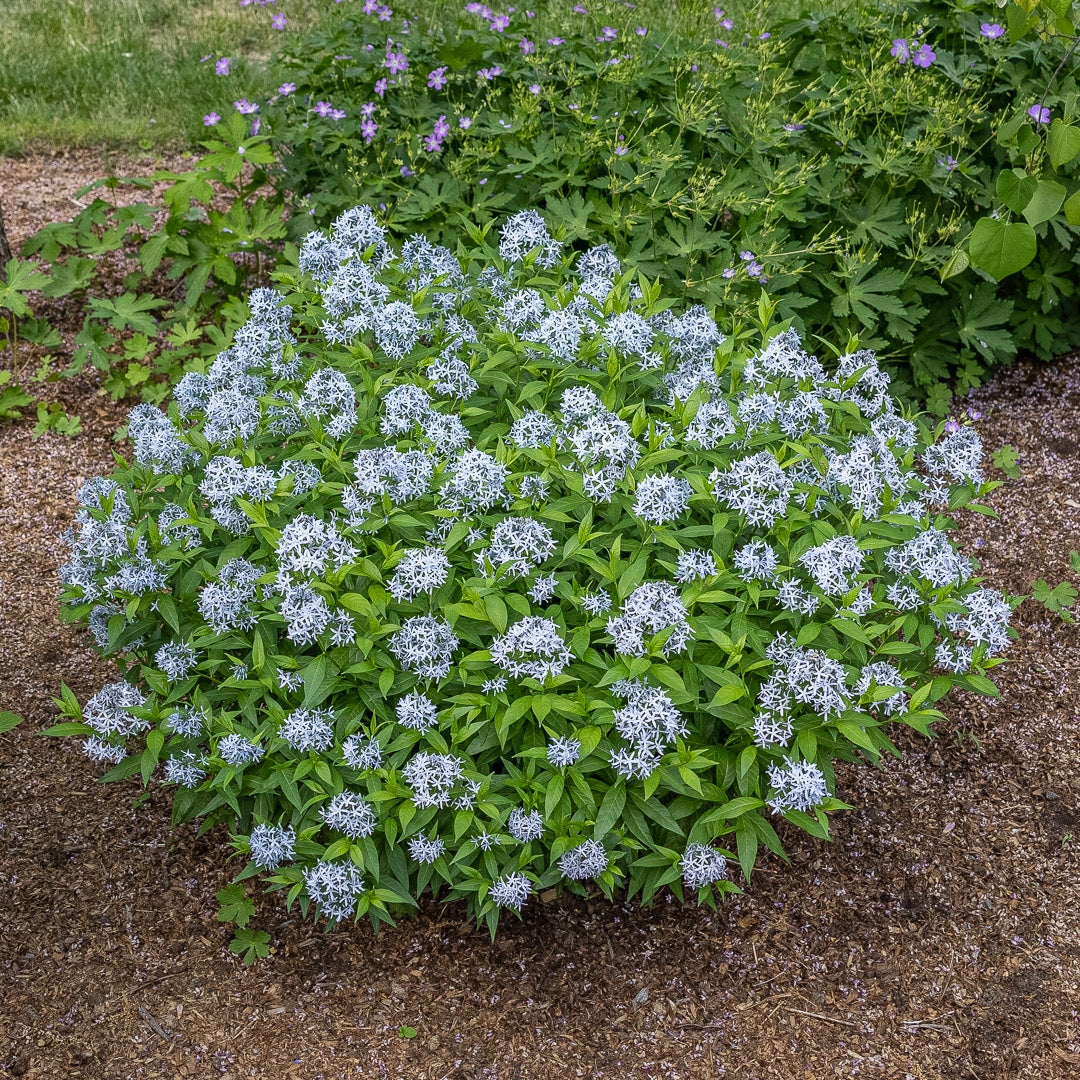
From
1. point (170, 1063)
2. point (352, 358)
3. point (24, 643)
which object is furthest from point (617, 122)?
point (170, 1063)

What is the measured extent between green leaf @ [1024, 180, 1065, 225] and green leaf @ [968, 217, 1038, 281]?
39 mm

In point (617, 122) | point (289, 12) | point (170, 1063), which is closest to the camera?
point (170, 1063)

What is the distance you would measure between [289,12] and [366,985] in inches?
316

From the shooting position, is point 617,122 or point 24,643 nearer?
point 24,643

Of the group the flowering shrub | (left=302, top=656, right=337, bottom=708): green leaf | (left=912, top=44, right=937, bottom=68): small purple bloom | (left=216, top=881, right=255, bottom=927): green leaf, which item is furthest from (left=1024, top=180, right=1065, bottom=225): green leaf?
(left=912, top=44, right=937, bottom=68): small purple bloom

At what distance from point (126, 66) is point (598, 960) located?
293 inches

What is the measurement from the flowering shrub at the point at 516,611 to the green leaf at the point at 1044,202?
2.32 feet

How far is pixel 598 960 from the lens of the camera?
9.57 feet

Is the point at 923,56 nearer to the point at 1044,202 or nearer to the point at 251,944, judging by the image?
the point at 1044,202

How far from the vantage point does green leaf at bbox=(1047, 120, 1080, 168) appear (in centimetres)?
212

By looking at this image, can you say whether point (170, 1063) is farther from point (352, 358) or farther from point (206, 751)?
point (352, 358)

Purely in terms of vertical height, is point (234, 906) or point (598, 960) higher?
point (234, 906)

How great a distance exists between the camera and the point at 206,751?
9.00 ft

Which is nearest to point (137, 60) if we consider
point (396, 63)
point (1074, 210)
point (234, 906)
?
point (396, 63)
